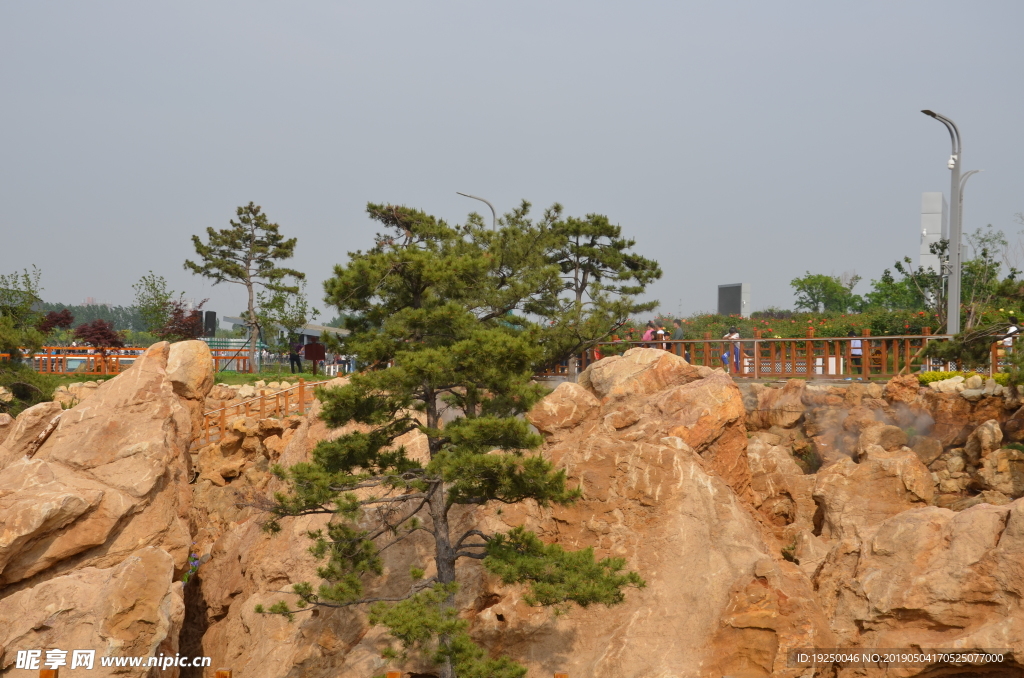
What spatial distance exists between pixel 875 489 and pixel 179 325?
26986 millimetres

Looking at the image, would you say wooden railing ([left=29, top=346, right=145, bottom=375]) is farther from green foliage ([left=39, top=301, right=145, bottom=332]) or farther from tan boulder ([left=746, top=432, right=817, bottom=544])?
green foliage ([left=39, top=301, right=145, bottom=332])

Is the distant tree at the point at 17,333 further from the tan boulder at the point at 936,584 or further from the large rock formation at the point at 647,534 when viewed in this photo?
the tan boulder at the point at 936,584

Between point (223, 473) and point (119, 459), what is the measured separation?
6.19 meters

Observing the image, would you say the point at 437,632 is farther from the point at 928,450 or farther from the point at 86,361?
the point at 86,361

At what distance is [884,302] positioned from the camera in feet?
153

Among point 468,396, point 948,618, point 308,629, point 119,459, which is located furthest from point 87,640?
point 948,618

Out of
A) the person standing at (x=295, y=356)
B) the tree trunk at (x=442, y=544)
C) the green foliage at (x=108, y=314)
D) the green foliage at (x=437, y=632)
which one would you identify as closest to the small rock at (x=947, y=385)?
the tree trunk at (x=442, y=544)

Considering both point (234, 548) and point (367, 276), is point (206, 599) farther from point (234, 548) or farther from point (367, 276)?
point (367, 276)

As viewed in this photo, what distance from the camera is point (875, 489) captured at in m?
14.1

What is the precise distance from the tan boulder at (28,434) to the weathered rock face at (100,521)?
18 mm

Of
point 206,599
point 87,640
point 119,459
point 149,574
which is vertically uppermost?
point 119,459

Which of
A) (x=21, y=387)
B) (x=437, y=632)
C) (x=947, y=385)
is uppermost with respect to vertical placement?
(x=947, y=385)

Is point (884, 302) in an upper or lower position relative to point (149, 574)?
upper

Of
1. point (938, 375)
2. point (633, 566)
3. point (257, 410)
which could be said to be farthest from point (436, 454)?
point (257, 410)
